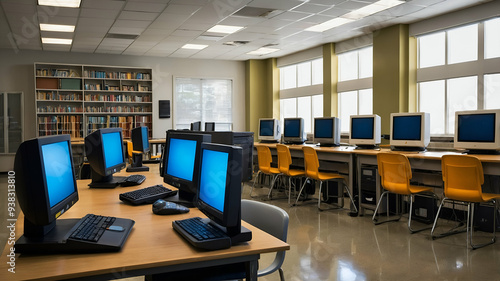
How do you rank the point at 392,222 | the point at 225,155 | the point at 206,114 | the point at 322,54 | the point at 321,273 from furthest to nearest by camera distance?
the point at 206,114, the point at 322,54, the point at 392,222, the point at 321,273, the point at 225,155

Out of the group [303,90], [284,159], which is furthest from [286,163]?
[303,90]

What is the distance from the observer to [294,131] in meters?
8.17

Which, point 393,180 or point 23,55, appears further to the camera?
point 23,55

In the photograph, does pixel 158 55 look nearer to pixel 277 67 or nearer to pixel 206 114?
pixel 206 114

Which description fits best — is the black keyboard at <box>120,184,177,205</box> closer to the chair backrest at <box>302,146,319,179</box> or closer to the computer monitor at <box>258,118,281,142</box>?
the chair backrest at <box>302,146,319,179</box>

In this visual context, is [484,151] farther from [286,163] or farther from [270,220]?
[270,220]

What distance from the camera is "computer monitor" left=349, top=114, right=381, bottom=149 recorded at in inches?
250

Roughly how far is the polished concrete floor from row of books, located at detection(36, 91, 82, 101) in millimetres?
5712

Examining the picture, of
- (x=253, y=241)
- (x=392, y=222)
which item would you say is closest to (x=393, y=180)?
(x=392, y=222)

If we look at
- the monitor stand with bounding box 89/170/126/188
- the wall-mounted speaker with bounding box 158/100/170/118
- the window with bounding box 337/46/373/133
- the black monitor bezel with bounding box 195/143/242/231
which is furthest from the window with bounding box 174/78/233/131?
the black monitor bezel with bounding box 195/143/242/231

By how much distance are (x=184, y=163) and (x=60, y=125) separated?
9165 millimetres

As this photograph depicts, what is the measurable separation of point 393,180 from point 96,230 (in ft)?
13.1

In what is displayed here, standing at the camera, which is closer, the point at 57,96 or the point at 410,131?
the point at 410,131

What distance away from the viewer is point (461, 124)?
17.0 ft
